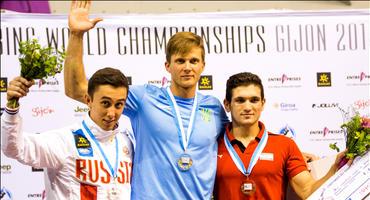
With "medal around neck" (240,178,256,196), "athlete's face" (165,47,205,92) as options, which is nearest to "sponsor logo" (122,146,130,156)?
"athlete's face" (165,47,205,92)

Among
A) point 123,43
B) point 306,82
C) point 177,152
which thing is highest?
point 123,43

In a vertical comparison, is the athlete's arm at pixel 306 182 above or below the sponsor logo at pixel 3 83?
below

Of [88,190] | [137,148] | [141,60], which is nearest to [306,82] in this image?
[141,60]

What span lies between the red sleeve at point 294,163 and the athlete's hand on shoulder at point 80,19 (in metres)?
1.52

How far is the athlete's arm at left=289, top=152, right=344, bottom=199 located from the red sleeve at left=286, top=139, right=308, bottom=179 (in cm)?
3

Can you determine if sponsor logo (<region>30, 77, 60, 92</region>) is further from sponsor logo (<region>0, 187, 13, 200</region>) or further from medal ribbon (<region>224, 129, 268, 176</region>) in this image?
medal ribbon (<region>224, 129, 268, 176</region>)

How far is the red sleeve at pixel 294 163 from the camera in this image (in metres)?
3.86

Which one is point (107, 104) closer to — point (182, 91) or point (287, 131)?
point (182, 91)

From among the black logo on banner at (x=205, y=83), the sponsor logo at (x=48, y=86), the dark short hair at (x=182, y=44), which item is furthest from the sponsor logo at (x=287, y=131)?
the sponsor logo at (x=48, y=86)

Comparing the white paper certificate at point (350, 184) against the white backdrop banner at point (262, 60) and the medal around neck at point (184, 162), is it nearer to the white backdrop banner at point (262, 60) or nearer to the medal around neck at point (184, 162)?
the medal around neck at point (184, 162)

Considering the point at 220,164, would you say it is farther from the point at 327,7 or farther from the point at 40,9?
the point at 327,7

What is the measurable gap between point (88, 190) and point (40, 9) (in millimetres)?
4112

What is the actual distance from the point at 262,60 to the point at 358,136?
203 cm

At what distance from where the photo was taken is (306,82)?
5605 millimetres
